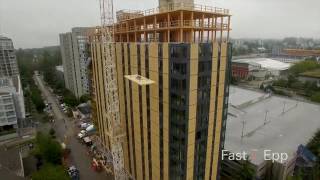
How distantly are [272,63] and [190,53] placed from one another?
581 feet

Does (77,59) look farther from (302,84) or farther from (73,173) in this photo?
(302,84)

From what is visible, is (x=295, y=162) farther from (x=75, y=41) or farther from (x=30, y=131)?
(x=75, y=41)

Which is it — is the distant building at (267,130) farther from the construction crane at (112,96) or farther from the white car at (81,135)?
the white car at (81,135)

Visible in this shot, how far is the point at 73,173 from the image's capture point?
50.3 meters

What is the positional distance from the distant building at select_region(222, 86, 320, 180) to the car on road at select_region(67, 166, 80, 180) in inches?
1315

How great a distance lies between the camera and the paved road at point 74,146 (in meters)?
51.3

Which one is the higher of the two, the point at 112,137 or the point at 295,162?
the point at 112,137

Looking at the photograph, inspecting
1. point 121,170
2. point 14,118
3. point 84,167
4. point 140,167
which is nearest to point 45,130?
point 14,118

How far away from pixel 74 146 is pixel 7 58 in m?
83.7

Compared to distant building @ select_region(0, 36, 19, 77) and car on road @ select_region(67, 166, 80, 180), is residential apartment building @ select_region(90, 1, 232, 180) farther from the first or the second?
distant building @ select_region(0, 36, 19, 77)

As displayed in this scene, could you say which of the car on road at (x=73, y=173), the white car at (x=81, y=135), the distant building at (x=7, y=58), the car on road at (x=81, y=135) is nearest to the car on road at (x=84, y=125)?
the car on road at (x=81, y=135)

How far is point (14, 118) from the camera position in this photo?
7331 cm

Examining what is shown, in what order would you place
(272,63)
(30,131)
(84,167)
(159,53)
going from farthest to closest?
(272,63) → (30,131) → (84,167) → (159,53)

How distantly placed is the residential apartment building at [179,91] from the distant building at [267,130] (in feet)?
52.0
